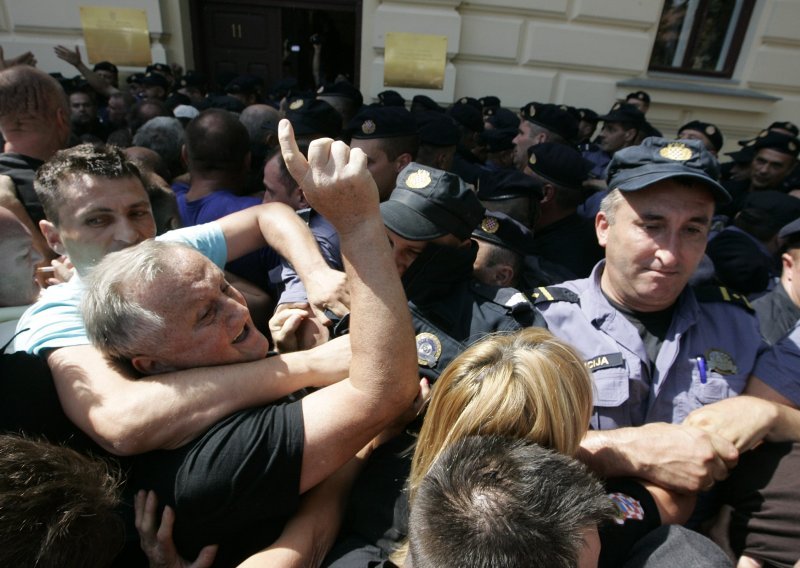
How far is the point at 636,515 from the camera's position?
1.23 m

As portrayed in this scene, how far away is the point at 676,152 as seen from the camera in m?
1.67

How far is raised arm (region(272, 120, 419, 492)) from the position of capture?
1.19 m

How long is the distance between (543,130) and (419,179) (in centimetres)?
336

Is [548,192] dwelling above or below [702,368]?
above

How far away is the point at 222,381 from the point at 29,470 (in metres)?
0.46

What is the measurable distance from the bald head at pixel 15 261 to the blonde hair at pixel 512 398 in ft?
4.59

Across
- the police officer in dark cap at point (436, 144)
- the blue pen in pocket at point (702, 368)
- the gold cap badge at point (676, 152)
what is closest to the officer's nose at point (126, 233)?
the gold cap badge at point (676, 152)

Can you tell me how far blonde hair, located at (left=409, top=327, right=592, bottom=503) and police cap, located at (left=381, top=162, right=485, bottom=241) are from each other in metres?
0.64

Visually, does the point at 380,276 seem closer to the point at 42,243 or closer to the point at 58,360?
the point at 58,360

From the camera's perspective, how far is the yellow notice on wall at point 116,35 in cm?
675

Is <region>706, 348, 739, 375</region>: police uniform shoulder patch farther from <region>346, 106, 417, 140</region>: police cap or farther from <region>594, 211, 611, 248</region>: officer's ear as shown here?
<region>346, 106, 417, 140</region>: police cap

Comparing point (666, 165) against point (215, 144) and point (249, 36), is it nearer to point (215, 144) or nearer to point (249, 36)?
point (215, 144)

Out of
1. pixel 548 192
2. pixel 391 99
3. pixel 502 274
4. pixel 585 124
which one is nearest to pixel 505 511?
pixel 502 274

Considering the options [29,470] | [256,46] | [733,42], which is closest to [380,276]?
[29,470]
